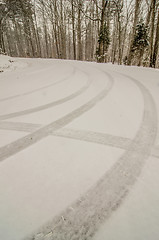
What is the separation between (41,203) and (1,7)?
2484 cm

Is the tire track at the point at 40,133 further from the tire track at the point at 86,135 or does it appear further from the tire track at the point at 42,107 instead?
the tire track at the point at 42,107

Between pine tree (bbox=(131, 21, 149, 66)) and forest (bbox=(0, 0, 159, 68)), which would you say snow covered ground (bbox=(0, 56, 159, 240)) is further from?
pine tree (bbox=(131, 21, 149, 66))

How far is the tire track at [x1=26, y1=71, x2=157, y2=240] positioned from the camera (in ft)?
2.79

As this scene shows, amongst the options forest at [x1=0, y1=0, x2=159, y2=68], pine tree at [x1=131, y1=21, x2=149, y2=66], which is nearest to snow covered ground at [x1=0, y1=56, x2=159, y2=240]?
forest at [x1=0, y1=0, x2=159, y2=68]

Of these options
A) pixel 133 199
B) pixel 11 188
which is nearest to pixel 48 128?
pixel 11 188

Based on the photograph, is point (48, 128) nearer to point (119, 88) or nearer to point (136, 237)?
point (136, 237)

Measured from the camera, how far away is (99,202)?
102cm

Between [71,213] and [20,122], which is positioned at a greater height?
[20,122]

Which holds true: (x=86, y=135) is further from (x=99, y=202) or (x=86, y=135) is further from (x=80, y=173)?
(x=99, y=202)

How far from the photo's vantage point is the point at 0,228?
87 cm

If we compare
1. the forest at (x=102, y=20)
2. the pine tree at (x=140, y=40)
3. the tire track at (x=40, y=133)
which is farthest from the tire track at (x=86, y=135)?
the pine tree at (x=140, y=40)

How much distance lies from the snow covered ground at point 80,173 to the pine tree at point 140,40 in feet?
43.6

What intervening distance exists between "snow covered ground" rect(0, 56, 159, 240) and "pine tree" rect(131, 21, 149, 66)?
13.3m

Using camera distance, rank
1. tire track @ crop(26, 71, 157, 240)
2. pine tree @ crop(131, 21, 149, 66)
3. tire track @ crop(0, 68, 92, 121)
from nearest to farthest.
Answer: tire track @ crop(26, 71, 157, 240)
tire track @ crop(0, 68, 92, 121)
pine tree @ crop(131, 21, 149, 66)
